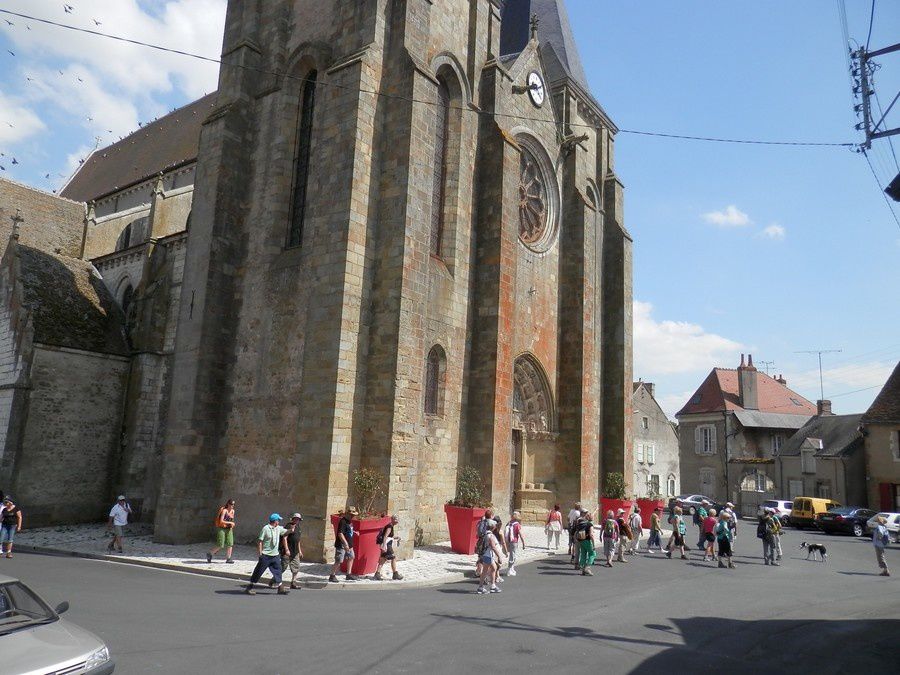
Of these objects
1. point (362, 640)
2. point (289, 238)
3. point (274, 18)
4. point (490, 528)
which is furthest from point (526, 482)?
point (274, 18)

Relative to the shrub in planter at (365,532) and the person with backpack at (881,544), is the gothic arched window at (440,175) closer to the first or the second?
the shrub in planter at (365,532)

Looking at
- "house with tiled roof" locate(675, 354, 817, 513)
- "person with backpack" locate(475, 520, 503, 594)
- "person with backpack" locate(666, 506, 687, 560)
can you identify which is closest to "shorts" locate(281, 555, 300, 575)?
"person with backpack" locate(475, 520, 503, 594)

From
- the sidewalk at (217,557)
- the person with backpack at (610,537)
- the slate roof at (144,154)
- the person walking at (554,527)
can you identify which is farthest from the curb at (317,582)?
the slate roof at (144,154)

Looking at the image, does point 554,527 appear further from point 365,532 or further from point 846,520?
point 846,520

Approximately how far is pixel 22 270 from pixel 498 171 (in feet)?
50.8

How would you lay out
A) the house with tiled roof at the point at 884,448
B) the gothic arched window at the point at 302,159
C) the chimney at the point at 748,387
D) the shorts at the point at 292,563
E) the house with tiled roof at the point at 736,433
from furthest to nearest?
the chimney at the point at 748,387, the house with tiled roof at the point at 736,433, the house with tiled roof at the point at 884,448, the gothic arched window at the point at 302,159, the shorts at the point at 292,563

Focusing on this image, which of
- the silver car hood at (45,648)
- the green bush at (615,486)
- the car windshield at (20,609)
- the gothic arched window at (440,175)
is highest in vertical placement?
the gothic arched window at (440,175)

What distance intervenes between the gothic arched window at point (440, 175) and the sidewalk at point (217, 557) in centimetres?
758

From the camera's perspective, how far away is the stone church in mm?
13531

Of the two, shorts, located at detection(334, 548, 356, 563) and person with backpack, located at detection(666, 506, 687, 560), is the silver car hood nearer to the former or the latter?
shorts, located at detection(334, 548, 356, 563)

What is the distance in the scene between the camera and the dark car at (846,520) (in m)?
26.1

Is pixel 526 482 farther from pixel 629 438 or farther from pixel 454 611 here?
pixel 454 611

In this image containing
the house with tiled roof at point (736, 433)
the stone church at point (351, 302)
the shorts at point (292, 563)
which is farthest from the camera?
the house with tiled roof at point (736, 433)

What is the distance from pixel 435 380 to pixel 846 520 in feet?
68.2
